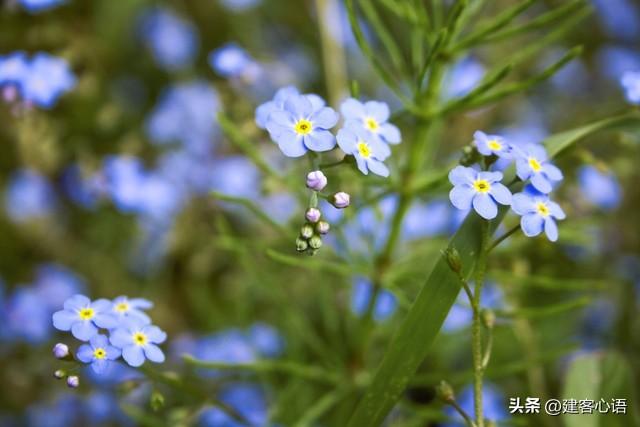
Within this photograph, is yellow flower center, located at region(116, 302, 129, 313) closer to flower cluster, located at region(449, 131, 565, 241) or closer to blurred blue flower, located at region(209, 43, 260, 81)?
flower cluster, located at region(449, 131, 565, 241)

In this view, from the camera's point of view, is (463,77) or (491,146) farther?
(463,77)

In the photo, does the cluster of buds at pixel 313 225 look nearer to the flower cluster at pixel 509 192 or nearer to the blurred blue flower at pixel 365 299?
the flower cluster at pixel 509 192

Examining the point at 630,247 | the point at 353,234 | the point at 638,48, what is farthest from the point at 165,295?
the point at 638,48

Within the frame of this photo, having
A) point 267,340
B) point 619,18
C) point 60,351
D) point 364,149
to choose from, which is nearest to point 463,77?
point 267,340

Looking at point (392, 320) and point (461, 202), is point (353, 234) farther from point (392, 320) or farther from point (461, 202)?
point (461, 202)

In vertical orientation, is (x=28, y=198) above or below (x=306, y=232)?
above

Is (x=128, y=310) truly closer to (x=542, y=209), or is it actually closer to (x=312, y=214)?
(x=312, y=214)
